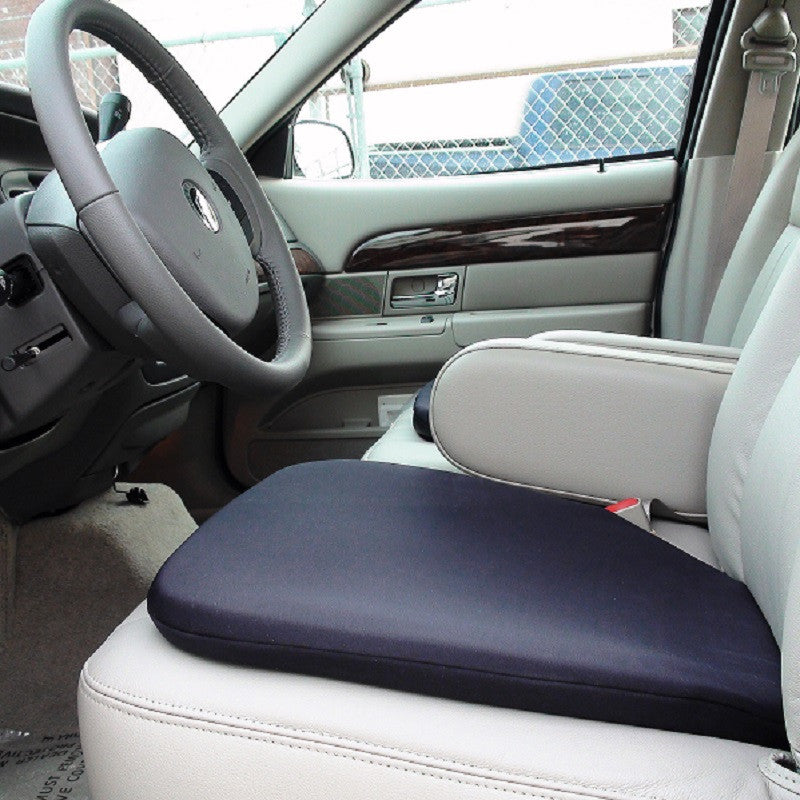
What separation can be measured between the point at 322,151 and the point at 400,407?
1.84 feet

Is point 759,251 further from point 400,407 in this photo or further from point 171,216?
point 171,216

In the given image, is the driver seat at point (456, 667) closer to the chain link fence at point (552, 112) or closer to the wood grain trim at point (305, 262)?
the wood grain trim at point (305, 262)

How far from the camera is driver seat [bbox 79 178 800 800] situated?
55cm

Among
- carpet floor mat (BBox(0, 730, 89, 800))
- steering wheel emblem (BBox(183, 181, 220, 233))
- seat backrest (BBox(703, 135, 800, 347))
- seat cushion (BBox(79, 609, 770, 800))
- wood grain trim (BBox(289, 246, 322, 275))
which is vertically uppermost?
steering wheel emblem (BBox(183, 181, 220, 233))

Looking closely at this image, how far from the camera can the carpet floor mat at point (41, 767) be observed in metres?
1.05

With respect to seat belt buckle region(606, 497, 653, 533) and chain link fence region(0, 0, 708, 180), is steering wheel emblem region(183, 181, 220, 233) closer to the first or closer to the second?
seat belt buckle region(606, 497, 653, 533)

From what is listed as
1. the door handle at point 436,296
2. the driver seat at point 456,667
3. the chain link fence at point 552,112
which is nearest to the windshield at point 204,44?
the chain link fence at point 552,112

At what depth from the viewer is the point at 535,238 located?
1718 millimetres

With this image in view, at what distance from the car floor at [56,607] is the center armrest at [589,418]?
589 millimetres

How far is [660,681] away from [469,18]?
5.58 feet

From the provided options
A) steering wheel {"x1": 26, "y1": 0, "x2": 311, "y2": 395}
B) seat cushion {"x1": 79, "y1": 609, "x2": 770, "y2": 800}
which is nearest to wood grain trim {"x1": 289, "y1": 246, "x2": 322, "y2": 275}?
steering wheel {"x1": 26, "y1": 0, "x2": 311, "y2": 395}

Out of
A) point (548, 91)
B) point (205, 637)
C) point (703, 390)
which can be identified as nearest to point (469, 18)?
point (548, 91)

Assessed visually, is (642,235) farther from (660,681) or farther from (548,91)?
(660,681)

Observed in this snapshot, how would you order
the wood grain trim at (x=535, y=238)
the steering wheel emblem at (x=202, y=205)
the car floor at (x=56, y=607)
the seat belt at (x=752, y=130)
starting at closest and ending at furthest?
the steering wheel emblem at (x=202, y=205)
the car floor at (x=56, y=607)
the seat belt at (x=752, y=130)
the wood grain trim at (x=535, y=238)
